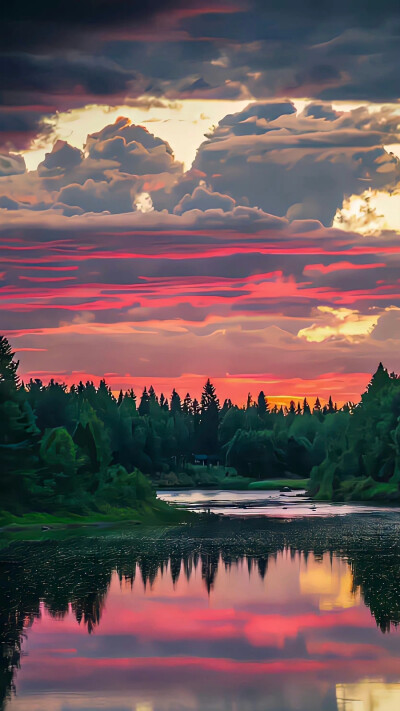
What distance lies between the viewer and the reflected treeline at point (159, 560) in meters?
45.9

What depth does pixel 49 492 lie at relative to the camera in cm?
9662

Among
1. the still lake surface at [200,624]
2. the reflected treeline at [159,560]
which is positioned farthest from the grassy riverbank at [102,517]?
the still lake surface at [200,624]

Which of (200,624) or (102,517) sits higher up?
(102,517)

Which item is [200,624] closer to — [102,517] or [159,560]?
[159,560]

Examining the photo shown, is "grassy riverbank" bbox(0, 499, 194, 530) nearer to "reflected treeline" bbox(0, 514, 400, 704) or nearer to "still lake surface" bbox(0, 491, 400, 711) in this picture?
"reflected treeline" bbox(0, 514, 400, 704)

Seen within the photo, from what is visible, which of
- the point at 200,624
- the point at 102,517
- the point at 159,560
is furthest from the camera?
the point at 102,517

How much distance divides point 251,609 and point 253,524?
178 feet

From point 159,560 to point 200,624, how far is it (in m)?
23.0

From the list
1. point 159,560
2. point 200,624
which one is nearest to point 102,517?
point 159,560

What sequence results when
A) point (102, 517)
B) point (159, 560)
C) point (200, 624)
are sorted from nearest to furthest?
point (200, 624)
point (159, 560)
point (102, 517)

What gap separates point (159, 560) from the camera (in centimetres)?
6606

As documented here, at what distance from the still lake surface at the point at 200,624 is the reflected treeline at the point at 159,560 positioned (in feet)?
0.34

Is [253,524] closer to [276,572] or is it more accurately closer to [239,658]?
[276,572]

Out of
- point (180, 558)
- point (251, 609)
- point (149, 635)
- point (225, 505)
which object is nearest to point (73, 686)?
point (149, 635)
